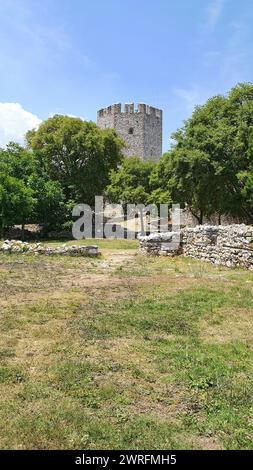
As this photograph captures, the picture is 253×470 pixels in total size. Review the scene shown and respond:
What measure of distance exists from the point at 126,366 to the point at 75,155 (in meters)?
29.0

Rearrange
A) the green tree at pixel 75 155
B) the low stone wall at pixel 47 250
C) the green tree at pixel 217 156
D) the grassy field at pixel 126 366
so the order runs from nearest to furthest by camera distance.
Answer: the grassy field at pixel 126 366 < the low stone wall at pixel 47 250 < the green tree at pixel 217 156 < the green tree at pixel 75 155

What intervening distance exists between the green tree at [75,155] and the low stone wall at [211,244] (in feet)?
51.2

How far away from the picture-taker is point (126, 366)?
526 centimetres

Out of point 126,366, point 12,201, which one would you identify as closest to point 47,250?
point 12,201

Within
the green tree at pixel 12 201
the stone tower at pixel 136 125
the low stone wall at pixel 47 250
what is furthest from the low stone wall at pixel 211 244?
the stone tower at pixel 136 125

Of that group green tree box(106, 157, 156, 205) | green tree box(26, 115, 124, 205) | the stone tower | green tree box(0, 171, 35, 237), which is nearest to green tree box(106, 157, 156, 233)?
green tree box(106, 157, 156, 205)

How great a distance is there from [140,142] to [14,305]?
45552mm

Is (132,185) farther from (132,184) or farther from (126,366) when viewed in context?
(126,366)

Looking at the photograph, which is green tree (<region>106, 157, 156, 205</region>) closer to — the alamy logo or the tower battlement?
the alamy logo

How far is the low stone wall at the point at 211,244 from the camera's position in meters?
12.9

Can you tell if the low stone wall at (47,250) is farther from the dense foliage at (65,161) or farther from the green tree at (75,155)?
the green tree at (75,155)

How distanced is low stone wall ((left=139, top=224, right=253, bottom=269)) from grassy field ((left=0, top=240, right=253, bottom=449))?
294 cm

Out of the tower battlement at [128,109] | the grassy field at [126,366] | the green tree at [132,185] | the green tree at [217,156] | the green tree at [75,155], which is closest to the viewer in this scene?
the grassy field at [126,366]
